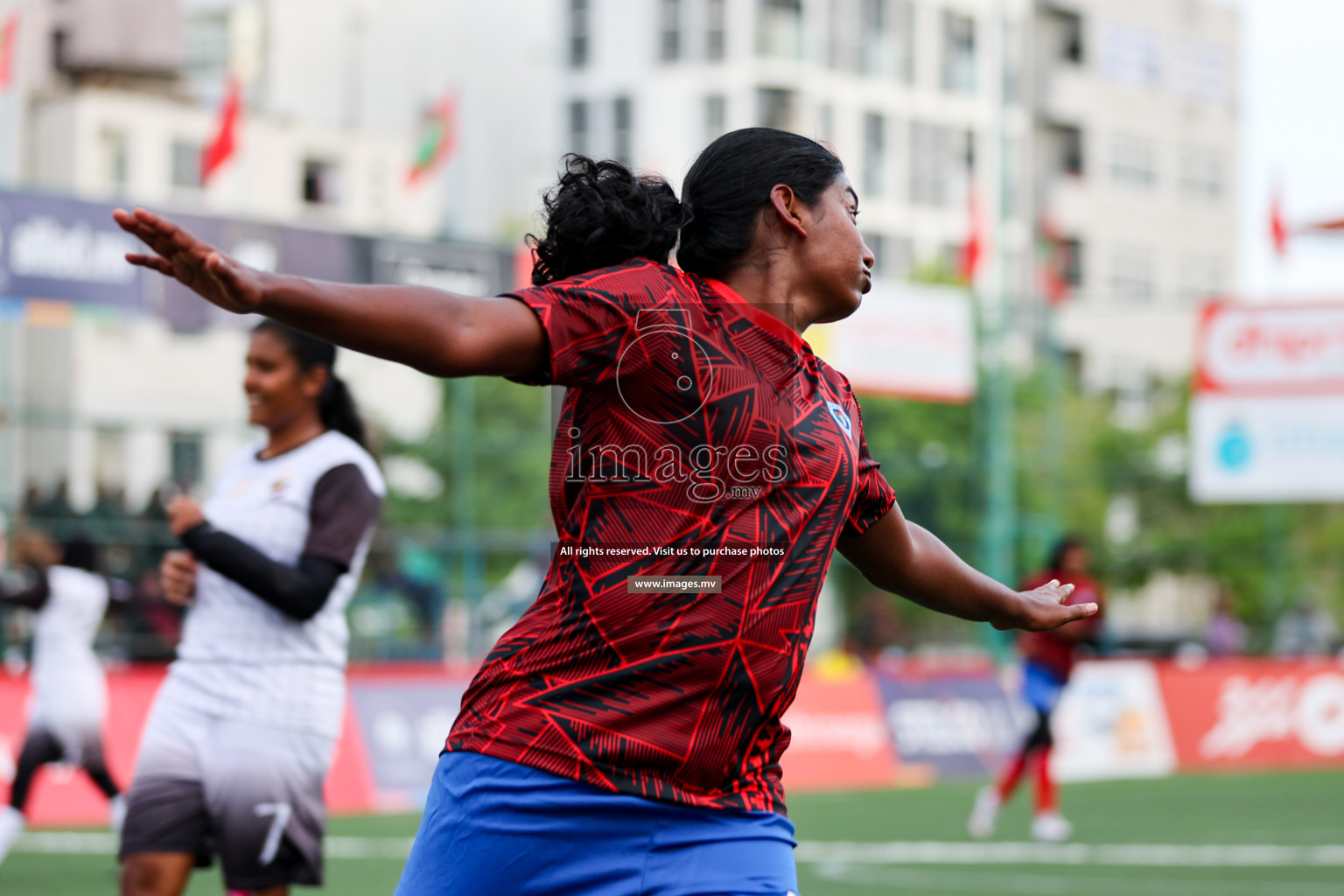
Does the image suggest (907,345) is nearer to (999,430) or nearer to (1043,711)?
(999,430)

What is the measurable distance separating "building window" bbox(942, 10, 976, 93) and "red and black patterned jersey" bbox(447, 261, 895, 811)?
5039 cm

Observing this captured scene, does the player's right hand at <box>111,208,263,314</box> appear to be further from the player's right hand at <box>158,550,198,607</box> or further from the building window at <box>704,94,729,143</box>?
the building window at <box>704,94,729,143</box>

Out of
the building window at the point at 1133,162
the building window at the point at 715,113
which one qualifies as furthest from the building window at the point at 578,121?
the building window at the point at 1133,162

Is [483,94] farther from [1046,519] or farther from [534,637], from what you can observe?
[534,637]

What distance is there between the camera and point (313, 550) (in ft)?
15.2

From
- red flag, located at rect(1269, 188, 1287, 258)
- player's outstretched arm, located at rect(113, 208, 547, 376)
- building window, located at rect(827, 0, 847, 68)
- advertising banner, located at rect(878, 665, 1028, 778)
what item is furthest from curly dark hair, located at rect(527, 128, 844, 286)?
building window, located at rect(827, 0, 847, 68)

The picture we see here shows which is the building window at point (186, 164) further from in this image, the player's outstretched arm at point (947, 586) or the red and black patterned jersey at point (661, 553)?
the red and black patterned jersey at point (661, 553)

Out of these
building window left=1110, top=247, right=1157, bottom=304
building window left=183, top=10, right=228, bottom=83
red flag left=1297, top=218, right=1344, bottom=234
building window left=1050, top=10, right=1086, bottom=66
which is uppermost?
building window left=1050, top=10, right=1086, bottom=66

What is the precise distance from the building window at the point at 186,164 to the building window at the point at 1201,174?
31711mm

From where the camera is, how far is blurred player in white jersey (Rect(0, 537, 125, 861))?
946 centimetres

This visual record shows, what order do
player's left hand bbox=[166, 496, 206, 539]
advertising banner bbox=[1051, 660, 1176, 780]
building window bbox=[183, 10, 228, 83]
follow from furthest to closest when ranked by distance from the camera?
building window bbox=[183, 10, 228, 83] < advertising banner bbox=[1051, 660, 1176, 780] < player's left hand bbox=[166, 496, 206, 539]

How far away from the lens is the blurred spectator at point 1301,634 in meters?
23.1

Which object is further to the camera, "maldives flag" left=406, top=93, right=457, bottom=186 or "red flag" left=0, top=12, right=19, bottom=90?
"maldives flag" left=406, top=93, right=457, bottom=186

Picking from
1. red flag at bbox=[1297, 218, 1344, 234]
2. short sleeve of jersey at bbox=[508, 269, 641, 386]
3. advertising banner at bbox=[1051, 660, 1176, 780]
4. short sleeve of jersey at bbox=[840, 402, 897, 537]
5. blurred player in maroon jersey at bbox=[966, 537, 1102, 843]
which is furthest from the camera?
red flag at bbox=[1297, 218, 1344, 234]
